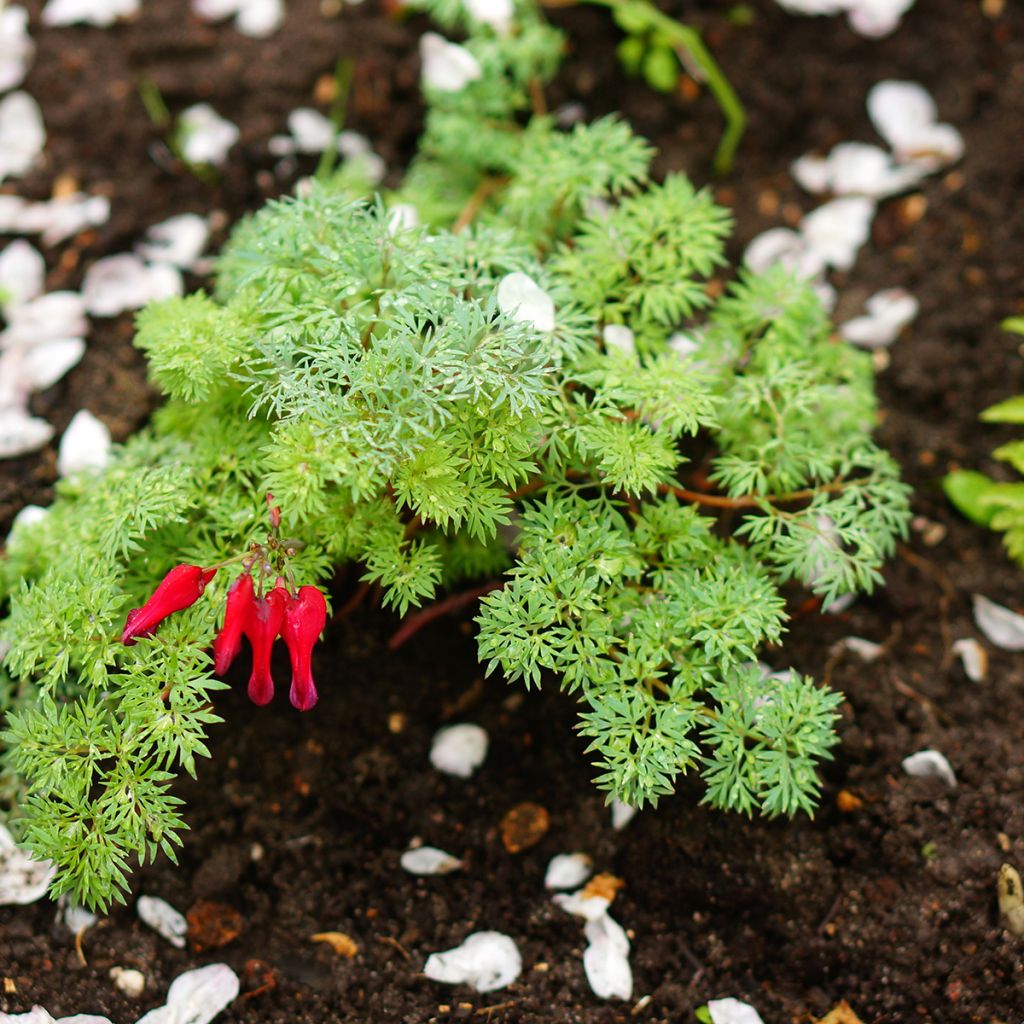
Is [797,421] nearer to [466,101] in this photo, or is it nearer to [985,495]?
[985,495]

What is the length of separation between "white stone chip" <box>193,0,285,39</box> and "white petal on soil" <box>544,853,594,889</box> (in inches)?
80.2

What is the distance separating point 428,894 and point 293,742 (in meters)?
0.33

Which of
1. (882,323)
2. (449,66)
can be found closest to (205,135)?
(449,66)

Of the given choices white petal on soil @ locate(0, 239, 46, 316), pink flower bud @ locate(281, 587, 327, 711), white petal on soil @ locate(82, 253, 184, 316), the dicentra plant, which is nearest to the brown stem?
the dicentra plant

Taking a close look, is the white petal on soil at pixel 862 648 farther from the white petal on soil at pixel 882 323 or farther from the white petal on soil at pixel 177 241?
the white petal on soil at pixel 177 241

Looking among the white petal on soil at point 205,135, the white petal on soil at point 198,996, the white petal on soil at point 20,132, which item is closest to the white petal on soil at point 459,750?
the white petal on soil at point 198,996

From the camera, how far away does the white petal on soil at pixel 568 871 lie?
1.64 metres

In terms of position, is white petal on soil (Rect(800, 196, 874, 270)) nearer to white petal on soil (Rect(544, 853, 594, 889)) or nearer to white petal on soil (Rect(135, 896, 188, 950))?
white petal on soil (Rect(544, 853, 594, 889))

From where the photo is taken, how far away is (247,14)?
2.54 meters

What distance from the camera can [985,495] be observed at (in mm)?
1810

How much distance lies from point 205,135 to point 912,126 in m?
1.64

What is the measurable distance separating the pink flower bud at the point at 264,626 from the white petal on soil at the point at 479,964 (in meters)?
0.55

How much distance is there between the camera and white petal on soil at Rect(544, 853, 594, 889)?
1.64 m

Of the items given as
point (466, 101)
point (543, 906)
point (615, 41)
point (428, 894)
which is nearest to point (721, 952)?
point (543, 906)
